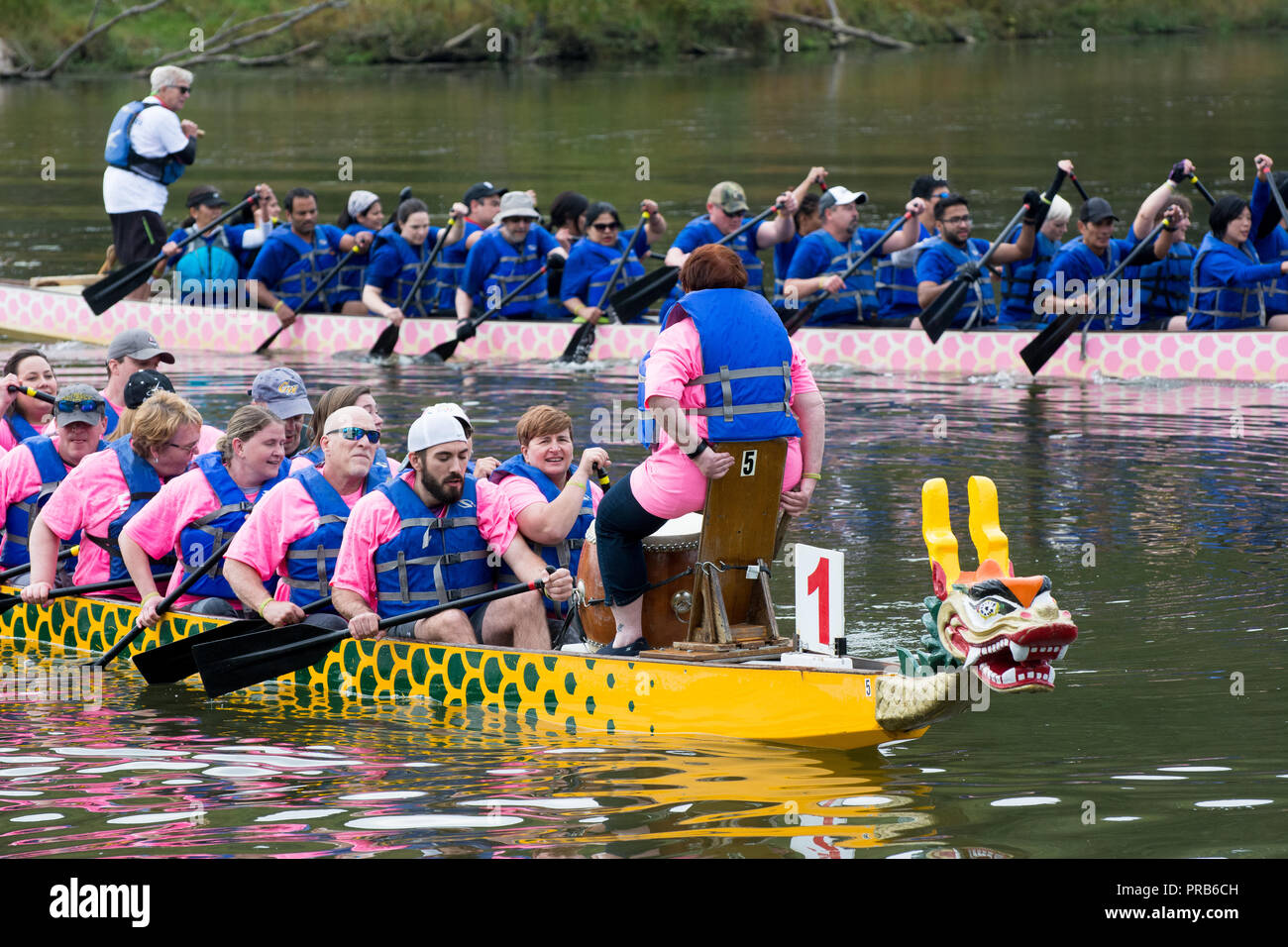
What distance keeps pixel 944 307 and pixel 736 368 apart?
8.95m

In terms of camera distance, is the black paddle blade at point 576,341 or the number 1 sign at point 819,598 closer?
the number 1 sign at point 819,598

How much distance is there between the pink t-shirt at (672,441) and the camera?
25.3 feet

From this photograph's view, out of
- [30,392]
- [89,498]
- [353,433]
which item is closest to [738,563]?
[353,433]

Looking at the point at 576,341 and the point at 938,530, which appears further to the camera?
the point at 576,341

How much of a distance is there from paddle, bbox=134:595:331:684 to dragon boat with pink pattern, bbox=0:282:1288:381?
8.86 meters

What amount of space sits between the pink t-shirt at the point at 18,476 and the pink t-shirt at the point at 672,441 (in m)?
4.00

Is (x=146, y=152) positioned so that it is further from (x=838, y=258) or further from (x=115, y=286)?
(x=838, y=258)

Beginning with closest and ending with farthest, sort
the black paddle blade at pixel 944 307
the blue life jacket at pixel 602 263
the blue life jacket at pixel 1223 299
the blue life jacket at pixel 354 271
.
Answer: the blue life jacket at pixel 1223 299
the black paddle blade at pixel 944 307
the blue life jacket at pixel 602 263
the blue life jacket at pixel 354 271

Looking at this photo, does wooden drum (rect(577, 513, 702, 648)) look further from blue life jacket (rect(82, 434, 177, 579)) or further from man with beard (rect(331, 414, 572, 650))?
blue life jacket (rect(82, 434, 177, 579))

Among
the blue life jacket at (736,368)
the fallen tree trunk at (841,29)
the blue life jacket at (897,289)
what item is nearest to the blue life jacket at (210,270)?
the blue life jacket at (897,289)

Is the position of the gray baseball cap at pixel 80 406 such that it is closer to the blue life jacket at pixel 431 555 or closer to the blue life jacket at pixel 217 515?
the blue life jacket at pixel 217 515

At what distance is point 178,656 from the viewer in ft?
30.8

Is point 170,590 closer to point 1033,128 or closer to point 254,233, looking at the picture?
point 254,233

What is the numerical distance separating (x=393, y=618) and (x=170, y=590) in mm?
1510
